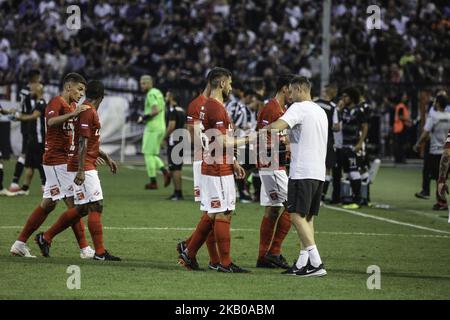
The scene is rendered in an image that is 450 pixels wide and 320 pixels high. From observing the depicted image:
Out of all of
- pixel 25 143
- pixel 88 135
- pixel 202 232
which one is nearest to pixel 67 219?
pixel 88 135

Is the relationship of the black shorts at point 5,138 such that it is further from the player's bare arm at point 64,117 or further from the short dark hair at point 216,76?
the short dark hair at point 216,76

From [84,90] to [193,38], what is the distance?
23.8 m

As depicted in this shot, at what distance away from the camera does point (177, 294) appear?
11.4 metres

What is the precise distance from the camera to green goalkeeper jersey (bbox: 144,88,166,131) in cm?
2506

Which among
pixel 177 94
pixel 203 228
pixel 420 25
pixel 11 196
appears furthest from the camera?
pixel 420 25

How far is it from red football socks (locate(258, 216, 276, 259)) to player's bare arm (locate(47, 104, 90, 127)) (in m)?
2.62

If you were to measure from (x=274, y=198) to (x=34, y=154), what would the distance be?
30.7 feet

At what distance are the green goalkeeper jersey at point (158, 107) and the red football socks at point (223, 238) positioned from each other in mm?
12153

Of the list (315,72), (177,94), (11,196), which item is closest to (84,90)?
(11,196)

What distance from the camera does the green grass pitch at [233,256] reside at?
11687 mm

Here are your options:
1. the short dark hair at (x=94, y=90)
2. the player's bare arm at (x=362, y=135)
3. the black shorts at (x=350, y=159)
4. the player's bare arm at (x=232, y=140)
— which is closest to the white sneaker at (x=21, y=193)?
the black shorts at (x=350, y=159)

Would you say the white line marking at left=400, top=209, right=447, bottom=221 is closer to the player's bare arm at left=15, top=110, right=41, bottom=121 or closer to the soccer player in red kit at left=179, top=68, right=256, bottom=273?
the player's bare arm at left=15, top=110, right=41, bottom=121
